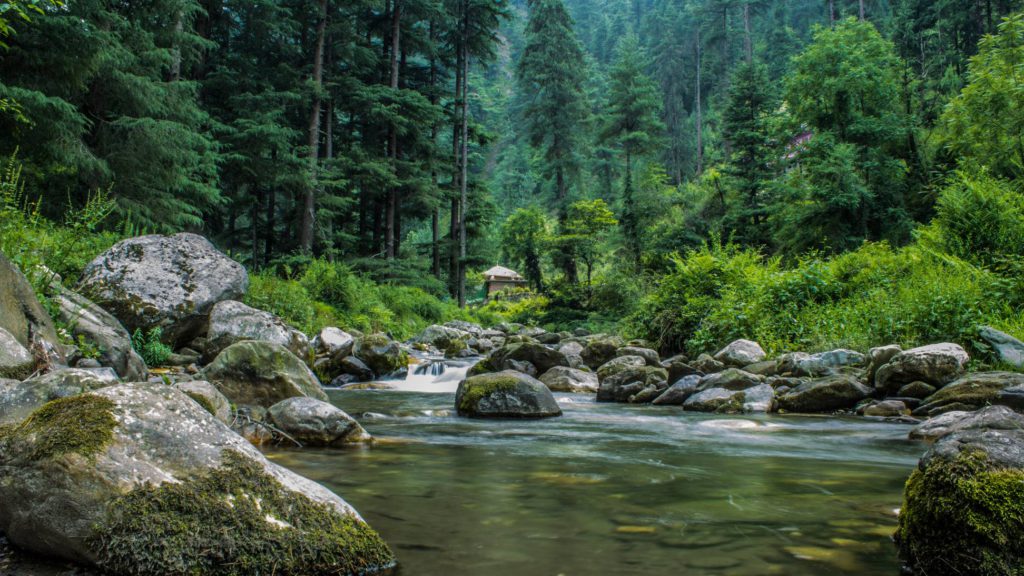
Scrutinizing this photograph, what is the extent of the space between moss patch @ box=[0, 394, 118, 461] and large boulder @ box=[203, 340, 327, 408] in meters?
3.83

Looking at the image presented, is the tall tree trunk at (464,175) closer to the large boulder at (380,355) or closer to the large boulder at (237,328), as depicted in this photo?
the large boulder at (380,355)

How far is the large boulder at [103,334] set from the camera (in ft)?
21.2

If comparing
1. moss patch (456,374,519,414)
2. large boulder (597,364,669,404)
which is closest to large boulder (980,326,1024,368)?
large boulder (597,364,669,404)

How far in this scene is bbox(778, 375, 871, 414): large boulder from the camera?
784 centimetres

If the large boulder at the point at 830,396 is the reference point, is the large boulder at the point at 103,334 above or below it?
above

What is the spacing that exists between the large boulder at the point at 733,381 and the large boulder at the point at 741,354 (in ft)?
4.98

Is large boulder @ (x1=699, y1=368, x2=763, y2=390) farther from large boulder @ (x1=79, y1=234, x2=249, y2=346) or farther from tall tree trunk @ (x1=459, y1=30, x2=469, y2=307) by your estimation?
tall tree trunk @ (x1=459, y1=30, x2=469, y2=307)

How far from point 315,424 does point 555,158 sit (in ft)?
113

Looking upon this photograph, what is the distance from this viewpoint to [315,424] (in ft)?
18.5

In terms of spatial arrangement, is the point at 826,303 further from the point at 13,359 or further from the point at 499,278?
the point at 499,278

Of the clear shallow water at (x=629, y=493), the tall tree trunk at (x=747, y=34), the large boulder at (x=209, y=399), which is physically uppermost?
the tall tree trunk at (x=747, y=34)

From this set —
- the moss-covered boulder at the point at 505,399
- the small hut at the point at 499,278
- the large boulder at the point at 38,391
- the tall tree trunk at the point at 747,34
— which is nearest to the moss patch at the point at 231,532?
the large boulder at the point at 38,391

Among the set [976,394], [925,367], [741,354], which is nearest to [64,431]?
[976,394]

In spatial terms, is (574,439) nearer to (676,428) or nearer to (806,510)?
(676,428)
